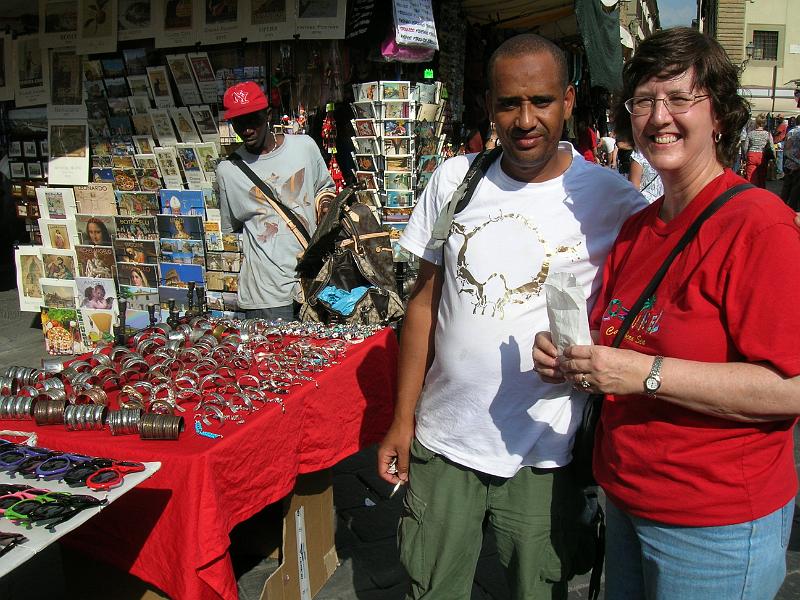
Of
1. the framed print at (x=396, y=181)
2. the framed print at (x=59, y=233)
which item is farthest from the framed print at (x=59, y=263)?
the framed print at (x=396, y=181)

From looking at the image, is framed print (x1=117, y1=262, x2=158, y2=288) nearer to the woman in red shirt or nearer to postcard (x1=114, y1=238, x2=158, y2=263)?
postcard (x1=114, y1=238, x2=158, y2=263)

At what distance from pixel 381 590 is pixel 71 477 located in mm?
1578

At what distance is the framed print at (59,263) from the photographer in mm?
5840

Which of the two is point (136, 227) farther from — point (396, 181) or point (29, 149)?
point (396, 181)

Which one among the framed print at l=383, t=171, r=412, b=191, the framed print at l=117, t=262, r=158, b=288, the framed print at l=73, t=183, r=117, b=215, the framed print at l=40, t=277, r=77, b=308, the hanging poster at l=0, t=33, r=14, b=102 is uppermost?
the hanging poster at l=0, t=33, r=14, b=102

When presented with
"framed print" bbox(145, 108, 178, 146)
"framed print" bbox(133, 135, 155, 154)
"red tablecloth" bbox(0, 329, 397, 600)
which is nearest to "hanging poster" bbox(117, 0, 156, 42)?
"framed print" bbox(145, 108, 178, 146)

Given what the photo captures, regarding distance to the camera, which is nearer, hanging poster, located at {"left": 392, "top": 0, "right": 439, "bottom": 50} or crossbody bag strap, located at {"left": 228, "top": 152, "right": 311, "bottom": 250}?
crossbody bag strap, located at {"left": 228, "top": 152, "right": 311, "bottom": 250}

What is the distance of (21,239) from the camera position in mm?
9688

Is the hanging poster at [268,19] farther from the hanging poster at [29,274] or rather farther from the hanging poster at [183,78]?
the hanging poster at [29,274]

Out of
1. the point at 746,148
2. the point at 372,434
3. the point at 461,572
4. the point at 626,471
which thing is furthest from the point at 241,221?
the point at 746,148

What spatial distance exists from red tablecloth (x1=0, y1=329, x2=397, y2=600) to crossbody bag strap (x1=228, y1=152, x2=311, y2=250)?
157 cm

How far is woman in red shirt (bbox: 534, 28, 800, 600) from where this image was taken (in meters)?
1.23

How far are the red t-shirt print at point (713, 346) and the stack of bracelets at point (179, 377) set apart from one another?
126 cm

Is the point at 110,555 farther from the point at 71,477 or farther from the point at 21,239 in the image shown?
the point at 21,239
